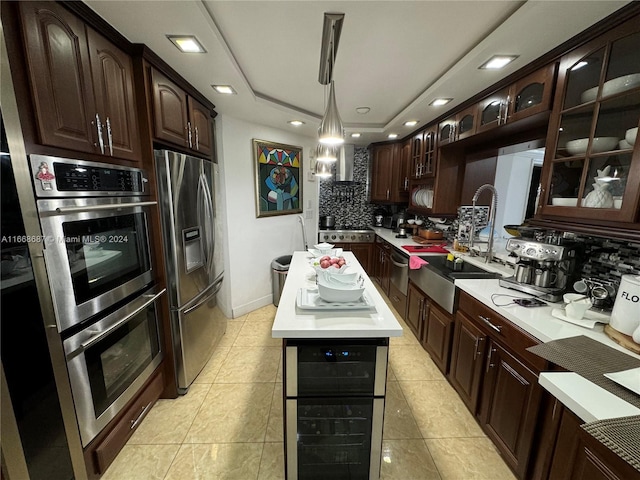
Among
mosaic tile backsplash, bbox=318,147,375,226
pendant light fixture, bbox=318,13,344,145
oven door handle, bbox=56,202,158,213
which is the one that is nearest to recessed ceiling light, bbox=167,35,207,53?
pendant light fixture, bbox=318,13,344,145

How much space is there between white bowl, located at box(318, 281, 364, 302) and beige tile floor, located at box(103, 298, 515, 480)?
3.32ft

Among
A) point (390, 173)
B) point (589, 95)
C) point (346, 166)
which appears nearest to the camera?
point (589, 95)

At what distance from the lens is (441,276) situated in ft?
6.58

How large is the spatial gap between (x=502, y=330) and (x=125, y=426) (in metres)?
2.20

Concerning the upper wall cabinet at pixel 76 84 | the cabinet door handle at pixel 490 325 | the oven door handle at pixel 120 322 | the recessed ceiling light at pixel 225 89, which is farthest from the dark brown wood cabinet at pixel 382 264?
the upper wall cabinet at pixel 76 84

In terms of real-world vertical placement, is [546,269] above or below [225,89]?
below

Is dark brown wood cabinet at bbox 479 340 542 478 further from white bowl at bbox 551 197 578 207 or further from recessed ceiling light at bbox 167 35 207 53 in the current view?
recessed ceiling light at bbox 167 35 207 53

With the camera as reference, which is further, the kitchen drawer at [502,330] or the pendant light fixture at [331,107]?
the pendant light fixture at [331,107]

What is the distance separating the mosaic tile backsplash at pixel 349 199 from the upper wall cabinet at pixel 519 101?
101 inches

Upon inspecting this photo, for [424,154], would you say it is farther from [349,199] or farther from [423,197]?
[349,199]

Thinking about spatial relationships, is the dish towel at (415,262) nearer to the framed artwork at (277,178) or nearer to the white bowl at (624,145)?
the white bowl at (624,145)

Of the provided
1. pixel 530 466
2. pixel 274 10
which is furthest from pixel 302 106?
pixel 530 466

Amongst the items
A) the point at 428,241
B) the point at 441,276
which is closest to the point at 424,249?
the point at 428,241

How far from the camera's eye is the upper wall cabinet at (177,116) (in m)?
1.59
